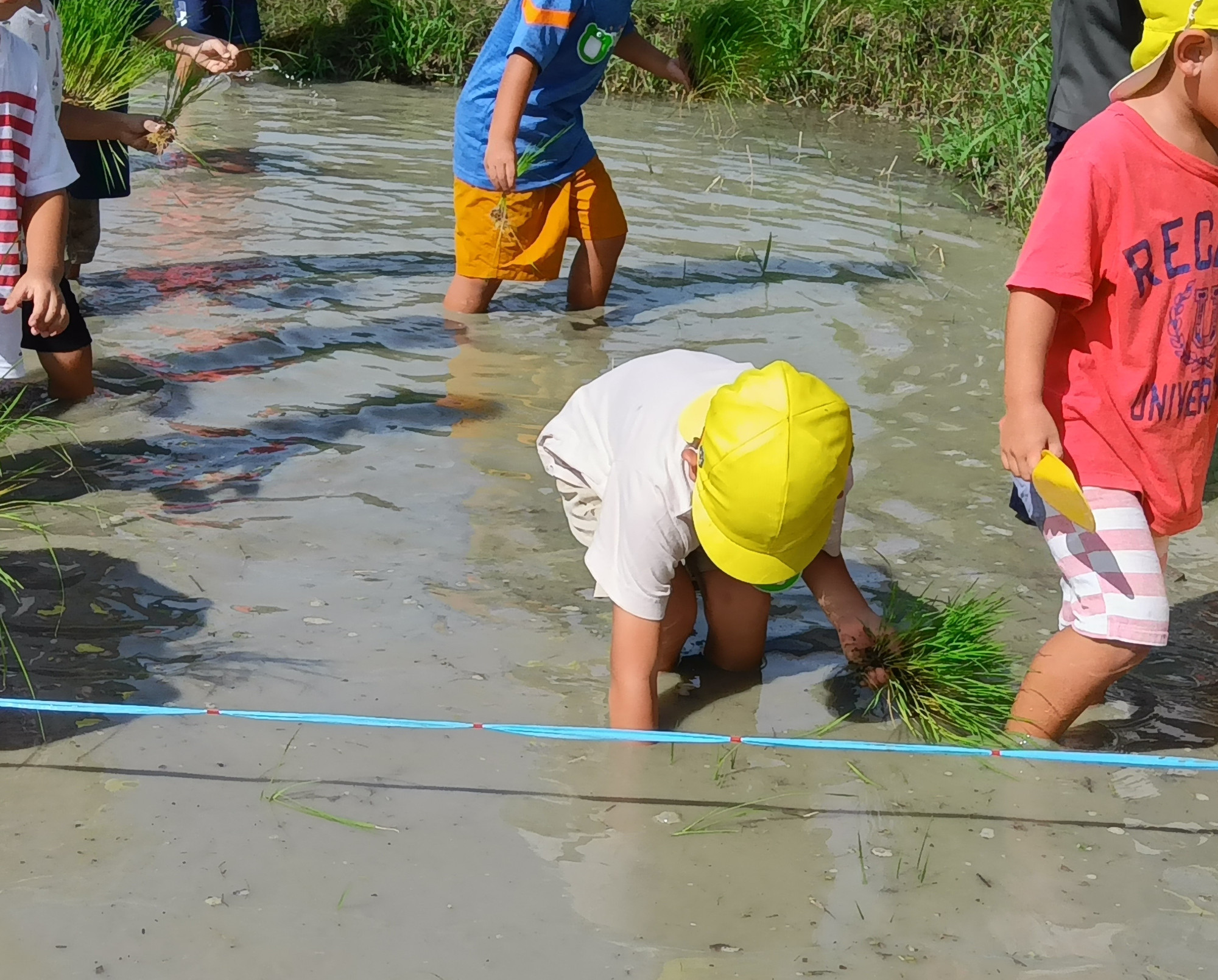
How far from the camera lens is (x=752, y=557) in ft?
8.11

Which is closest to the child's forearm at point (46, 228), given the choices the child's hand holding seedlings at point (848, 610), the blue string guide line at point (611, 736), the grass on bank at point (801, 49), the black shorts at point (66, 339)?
the black shorts at point (66, 339)

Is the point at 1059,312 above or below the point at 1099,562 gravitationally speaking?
above

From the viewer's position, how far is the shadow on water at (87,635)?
269 centimetres

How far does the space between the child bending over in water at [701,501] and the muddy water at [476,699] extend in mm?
149

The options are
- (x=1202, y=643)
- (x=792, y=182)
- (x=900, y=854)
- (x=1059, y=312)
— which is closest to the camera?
(x=900, y=854)

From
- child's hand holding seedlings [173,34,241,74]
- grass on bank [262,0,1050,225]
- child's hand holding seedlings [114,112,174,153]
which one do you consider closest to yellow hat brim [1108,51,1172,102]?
child's hand holding seedlings [114,112,174,153]

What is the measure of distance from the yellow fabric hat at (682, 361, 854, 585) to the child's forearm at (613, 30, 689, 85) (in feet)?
9.08

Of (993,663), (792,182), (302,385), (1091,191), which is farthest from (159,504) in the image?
(792,182)

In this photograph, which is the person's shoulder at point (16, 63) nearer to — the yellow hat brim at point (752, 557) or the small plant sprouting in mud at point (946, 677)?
the yellow hat brim at point (752, 557)

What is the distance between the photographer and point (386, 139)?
7.77m

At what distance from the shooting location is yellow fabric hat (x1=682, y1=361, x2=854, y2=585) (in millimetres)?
2377

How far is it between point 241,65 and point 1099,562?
12.8ft

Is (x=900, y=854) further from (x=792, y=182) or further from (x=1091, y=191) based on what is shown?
(x=792, y=182)

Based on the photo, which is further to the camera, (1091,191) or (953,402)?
(953,402)
